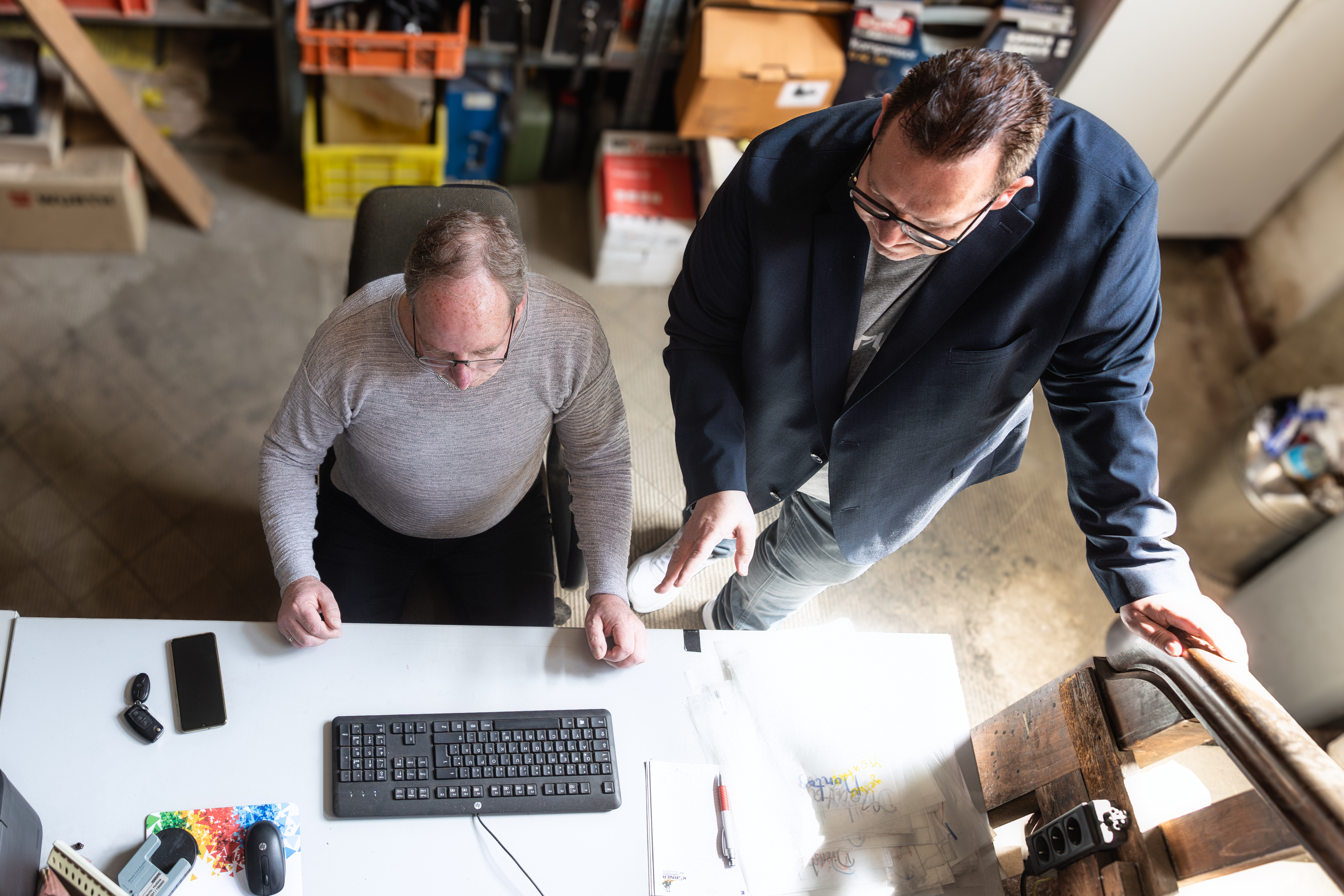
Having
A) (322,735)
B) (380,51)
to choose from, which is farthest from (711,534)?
(380,51)

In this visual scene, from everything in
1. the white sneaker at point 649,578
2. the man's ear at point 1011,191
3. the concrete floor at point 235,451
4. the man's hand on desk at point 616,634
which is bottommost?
the concrete floor at point 235,451

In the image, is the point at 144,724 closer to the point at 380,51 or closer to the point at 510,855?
the point at 510,855

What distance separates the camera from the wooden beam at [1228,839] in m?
1.12

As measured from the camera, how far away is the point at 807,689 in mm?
1523

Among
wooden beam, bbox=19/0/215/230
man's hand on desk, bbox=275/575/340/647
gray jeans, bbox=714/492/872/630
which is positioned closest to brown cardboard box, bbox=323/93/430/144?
wooden beam, bbox=19/0/215/230

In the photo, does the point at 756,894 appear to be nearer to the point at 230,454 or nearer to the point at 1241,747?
the point at 1241,747

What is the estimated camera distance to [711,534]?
138 centimetres

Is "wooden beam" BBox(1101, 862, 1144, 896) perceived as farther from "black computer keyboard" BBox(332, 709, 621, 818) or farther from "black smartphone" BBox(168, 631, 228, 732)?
"black smartphone" BBox(168, 631, 228, 732)

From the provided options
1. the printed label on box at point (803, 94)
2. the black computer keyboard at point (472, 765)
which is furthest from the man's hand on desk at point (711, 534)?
the printed label on box at point (803, 94)

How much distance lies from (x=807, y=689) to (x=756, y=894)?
1.05ft

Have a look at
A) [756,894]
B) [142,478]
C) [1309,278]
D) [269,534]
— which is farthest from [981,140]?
[1309,278]

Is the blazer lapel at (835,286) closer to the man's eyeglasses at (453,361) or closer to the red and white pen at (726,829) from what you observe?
the man's eyeglasses at (453,361)

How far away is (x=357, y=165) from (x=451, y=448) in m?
1.58

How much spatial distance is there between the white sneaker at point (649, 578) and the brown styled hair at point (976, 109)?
1242 millimetres
